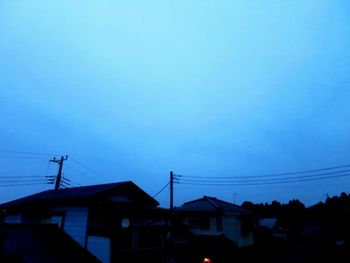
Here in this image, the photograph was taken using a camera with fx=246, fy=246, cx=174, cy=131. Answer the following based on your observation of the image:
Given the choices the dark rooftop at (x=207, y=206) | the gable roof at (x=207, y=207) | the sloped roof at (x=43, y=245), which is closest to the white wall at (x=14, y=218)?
the sloped roof at (x=43, y=245)

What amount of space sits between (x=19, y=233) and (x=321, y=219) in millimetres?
40135

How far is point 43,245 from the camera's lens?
11.8 m

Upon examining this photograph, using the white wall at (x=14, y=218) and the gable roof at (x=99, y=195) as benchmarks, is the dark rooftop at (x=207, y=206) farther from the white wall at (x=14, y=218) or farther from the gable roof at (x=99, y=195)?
the white wall at (x=14, y=218)

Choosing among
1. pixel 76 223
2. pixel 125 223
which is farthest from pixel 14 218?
pixel 125 223

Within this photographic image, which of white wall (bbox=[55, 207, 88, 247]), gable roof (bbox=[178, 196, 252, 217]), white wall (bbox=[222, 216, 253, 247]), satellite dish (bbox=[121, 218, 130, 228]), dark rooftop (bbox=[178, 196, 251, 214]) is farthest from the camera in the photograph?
dark rooftop (bbox=[178, 196, 251, 214])

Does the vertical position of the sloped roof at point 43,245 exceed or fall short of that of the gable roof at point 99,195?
it falls short

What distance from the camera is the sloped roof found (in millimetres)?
10602

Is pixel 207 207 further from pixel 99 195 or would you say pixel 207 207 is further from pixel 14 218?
pixel 14 218

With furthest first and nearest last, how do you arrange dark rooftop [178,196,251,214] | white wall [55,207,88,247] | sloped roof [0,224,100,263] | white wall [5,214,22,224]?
dark rooftop [178,196,251,214]
white wall [5,214,22,224]
white wall [55,207,88,247]
sloped roof [0,224,100,263]

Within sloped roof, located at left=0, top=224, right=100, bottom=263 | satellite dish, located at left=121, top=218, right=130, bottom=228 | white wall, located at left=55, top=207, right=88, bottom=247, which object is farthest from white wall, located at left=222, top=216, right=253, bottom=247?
sloped roof, located at left=0, top=224, right=100, bottom=263

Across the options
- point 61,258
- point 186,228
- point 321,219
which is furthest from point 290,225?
point 61,258

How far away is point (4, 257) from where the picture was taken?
7230 millimetres

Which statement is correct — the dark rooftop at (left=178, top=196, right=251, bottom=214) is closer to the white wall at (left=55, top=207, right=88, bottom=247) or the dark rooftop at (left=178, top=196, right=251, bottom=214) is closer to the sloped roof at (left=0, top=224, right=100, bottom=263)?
the white wall at (left=55, top=207, right=88, bottom=247)

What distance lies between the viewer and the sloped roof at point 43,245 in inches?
417
